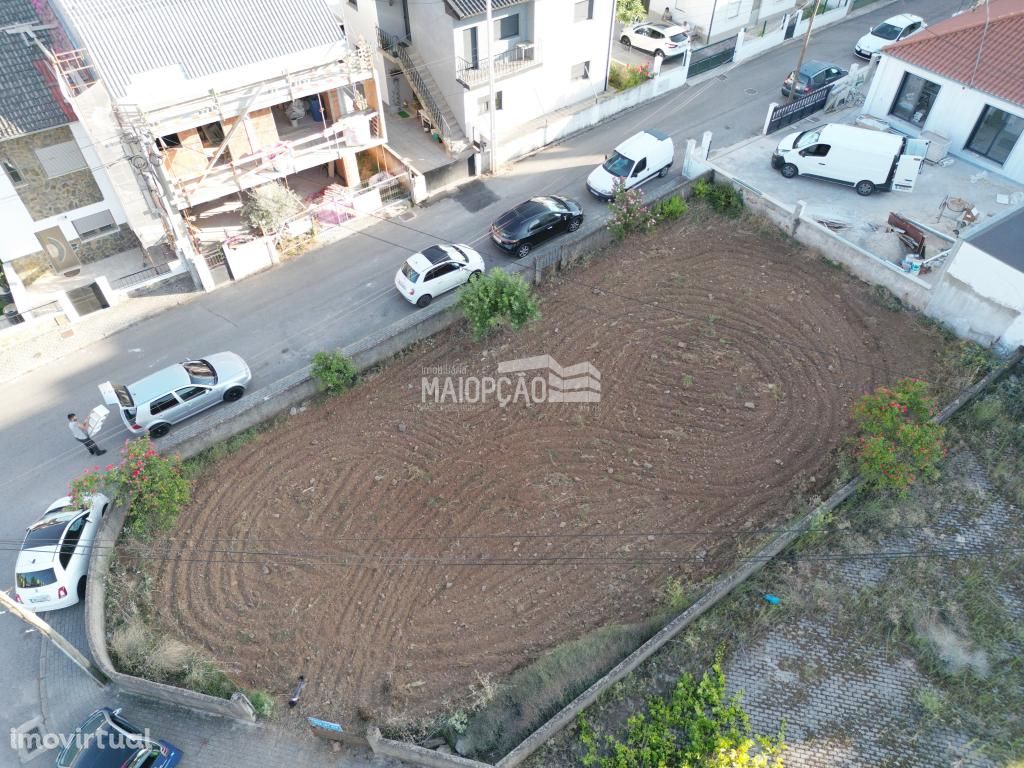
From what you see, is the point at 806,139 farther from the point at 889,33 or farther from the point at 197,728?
the point at 197,728

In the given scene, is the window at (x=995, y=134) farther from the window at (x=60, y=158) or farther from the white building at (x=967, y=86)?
the window at (x=60, y=158)

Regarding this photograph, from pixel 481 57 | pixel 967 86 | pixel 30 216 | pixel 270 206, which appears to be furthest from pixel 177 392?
pixel 967 86

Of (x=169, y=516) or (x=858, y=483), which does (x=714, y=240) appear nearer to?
(x=858, y=483)

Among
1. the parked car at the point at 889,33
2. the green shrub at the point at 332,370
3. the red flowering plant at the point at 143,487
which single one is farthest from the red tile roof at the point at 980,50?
the red flowering plant at the point at 143,487

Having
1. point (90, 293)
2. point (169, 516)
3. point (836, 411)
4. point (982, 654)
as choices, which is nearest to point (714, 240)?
point (836, 411)

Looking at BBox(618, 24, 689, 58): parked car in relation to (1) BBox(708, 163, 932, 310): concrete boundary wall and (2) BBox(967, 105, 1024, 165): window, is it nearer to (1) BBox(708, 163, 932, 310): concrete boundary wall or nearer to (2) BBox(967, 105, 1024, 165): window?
(1) BBox(708, 163, 932, 310): concrete boundary wall

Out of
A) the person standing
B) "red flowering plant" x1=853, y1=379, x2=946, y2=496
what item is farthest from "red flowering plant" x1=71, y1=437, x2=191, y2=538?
"red flowering plant" x1=853, y1=379, x2=946, y2=496
